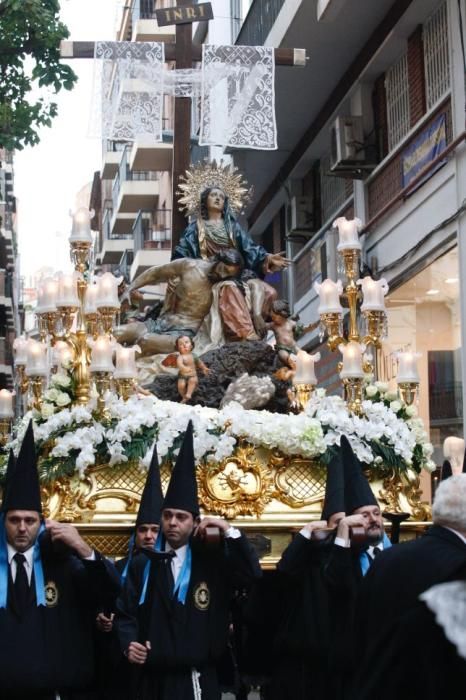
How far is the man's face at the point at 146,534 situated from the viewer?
291 inches

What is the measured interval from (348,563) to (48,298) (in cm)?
342

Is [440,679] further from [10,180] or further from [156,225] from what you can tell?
[10,180]

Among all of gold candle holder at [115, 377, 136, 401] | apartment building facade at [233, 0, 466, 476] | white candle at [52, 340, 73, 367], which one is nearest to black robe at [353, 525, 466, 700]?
gold candle holder at [115, 377, 136, 401]

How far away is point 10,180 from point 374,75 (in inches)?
1662

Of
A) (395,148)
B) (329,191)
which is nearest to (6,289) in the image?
(329,191)

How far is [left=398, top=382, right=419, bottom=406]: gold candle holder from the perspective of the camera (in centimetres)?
923

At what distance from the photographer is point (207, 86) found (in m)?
13.6

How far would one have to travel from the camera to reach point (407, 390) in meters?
9.27

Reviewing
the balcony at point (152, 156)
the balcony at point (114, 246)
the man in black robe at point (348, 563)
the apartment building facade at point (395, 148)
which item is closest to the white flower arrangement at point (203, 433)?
the man in black robe at point (348, 563)

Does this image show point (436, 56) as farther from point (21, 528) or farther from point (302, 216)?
point (21, 528)

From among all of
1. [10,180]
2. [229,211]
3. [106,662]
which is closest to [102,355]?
[106,662]

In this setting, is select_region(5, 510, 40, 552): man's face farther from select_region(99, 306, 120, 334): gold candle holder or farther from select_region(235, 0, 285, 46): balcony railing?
select_region(235, 0, 285, 46): balcony railing

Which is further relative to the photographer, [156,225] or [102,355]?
[156,225]

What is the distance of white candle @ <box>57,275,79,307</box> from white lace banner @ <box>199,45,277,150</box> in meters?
4.80
